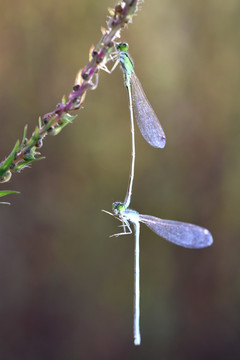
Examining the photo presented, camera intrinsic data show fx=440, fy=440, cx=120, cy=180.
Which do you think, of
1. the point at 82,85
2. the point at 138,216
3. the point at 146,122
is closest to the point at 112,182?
the point at 138,216

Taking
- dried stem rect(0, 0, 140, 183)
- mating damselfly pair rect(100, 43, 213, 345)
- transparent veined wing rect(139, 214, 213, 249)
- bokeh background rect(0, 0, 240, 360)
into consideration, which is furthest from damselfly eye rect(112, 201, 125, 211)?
bokeh background rect(0, 0, 240, 360)

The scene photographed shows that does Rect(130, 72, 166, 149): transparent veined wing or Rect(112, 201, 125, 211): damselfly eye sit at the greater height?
Rect(130, 72, 166, 149): transparent veined wing

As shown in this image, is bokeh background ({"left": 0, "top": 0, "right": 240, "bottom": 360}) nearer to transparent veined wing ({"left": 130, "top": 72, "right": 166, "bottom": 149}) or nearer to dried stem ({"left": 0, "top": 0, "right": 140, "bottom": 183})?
transparent veined wing ({"left": 130, "top": 72, "right": 166, "bottom": 149})

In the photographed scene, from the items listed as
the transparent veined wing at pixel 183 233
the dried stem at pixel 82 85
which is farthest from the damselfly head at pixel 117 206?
the dried stem at pixel 82 85

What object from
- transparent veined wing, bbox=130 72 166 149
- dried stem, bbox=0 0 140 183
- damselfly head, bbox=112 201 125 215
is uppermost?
transparent veined wing, bbox=130 72 166 149

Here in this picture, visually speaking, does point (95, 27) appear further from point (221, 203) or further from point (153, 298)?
point (153, 298)

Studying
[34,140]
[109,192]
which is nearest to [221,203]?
[109,192]
